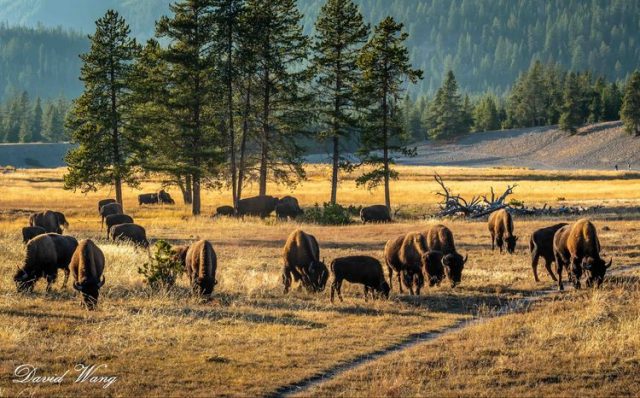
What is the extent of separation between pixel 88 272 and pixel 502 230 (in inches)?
644

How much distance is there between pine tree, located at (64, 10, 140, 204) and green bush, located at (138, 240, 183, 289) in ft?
88.5

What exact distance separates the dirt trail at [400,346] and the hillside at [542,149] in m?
99.4

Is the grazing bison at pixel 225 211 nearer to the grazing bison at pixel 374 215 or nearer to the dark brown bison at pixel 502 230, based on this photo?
the grazing bison at pixel 374 215

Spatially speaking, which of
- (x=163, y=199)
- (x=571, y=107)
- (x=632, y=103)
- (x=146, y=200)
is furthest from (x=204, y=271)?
(x=571, y=107)

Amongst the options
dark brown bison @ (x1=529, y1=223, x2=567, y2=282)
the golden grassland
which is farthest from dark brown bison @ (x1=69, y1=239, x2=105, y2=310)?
dark brown bison @ (x1=529, y1=223, x2=567, y2=282)

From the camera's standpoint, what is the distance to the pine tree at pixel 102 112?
4653cm

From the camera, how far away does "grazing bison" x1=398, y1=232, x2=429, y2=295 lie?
19531mm

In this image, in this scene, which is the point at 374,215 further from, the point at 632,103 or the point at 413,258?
the point at 632,103

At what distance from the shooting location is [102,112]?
1848 inches

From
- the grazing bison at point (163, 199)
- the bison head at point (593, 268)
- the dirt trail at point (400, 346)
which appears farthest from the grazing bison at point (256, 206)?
the bison head at point (593, 268)

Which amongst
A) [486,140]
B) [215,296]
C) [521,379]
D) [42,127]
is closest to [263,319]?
[215,296]

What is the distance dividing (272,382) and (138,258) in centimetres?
1488

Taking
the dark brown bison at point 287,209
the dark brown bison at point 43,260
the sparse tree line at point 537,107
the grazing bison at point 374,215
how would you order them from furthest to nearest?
the sparse tree line at point 537,107
the dark brown bison at point 287,209
the grazing bison at point 374,215
the dark brown bison at point 43,260
